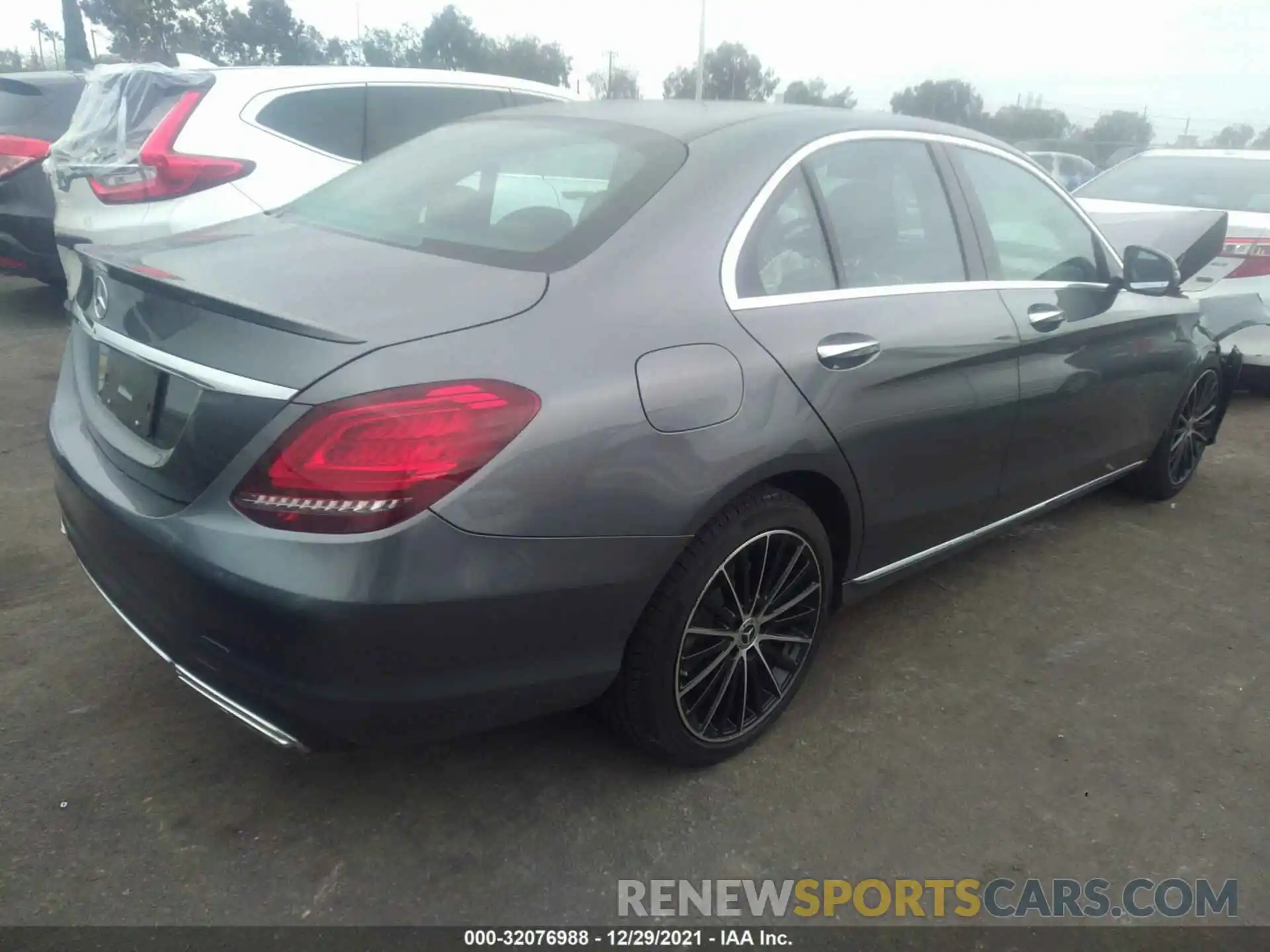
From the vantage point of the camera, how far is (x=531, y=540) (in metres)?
1.85

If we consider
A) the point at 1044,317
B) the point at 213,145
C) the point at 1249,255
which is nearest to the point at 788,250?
the point at 1044,317

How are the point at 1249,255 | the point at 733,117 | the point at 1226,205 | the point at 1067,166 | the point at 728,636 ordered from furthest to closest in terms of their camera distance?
the point at 1067,166, the point at 1226,205, the point at 1249,255, the point at 733,117, the point at 728,636

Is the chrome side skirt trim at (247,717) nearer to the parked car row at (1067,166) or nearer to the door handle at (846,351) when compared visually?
the door handle at (846,351)

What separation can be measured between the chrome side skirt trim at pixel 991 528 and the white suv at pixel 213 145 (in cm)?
320

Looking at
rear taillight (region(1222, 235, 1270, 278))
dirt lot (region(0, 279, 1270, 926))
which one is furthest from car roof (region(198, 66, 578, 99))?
rear taillight (region(1222, 235, 1270, 278))

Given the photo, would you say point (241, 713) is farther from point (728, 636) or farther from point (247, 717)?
point (728, 636)

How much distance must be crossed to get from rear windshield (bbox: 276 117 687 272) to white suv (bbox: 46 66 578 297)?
1883 mm

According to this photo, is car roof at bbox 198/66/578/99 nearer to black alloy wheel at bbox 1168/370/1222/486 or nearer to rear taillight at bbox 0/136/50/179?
rear taillight at bbox 0/136/50/179

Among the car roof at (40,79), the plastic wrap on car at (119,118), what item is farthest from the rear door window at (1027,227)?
the car roof at (40,79)

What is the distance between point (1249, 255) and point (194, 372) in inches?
232

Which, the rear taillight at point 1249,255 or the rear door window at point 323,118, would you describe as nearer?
the rear door window at point 323,118

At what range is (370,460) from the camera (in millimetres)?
1725

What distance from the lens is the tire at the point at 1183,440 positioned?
13.8ft

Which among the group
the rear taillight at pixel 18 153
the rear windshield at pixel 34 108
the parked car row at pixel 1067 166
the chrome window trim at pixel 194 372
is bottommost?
the parked car row at pixel 1067 166
